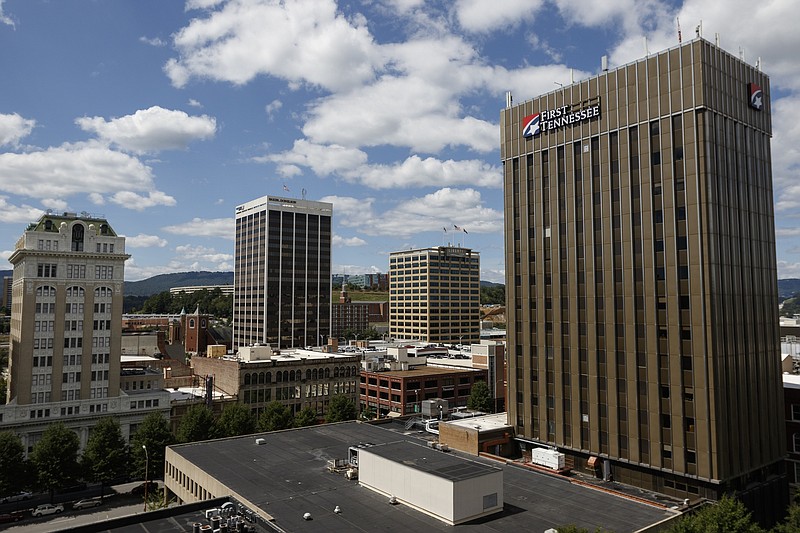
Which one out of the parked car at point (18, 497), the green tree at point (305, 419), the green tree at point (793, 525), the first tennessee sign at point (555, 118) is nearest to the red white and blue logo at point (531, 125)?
the first tennessee sign at point (555, 118)

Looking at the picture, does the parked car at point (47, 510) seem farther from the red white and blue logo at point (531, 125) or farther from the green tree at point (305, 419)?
the red white and blue logo at point (531, 125)

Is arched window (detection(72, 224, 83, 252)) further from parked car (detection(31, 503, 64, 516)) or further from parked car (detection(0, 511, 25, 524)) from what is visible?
parked car (detection(0, 511, 25, 524))

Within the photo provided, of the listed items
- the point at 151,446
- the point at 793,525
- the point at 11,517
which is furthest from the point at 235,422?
the point at 793,525

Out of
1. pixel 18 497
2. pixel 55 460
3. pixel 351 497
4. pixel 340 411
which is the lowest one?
pixel 18 497

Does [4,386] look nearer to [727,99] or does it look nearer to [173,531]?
[173,531]

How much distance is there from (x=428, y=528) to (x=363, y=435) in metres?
36.3

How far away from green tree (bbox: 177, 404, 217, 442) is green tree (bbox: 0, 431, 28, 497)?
23.3 m

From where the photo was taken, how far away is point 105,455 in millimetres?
93312

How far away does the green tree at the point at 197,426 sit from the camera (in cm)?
10028

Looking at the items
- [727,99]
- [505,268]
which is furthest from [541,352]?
[727,99]

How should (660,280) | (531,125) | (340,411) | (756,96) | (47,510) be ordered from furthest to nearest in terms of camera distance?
1. (340,411)
2. (47,510)
3. (531,125)
4. (756,96)
5. (660,280)

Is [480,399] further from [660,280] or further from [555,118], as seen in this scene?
[555,118]

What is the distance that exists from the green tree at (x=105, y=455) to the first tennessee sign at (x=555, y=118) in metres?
83.1

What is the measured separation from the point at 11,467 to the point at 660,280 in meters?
95.3
